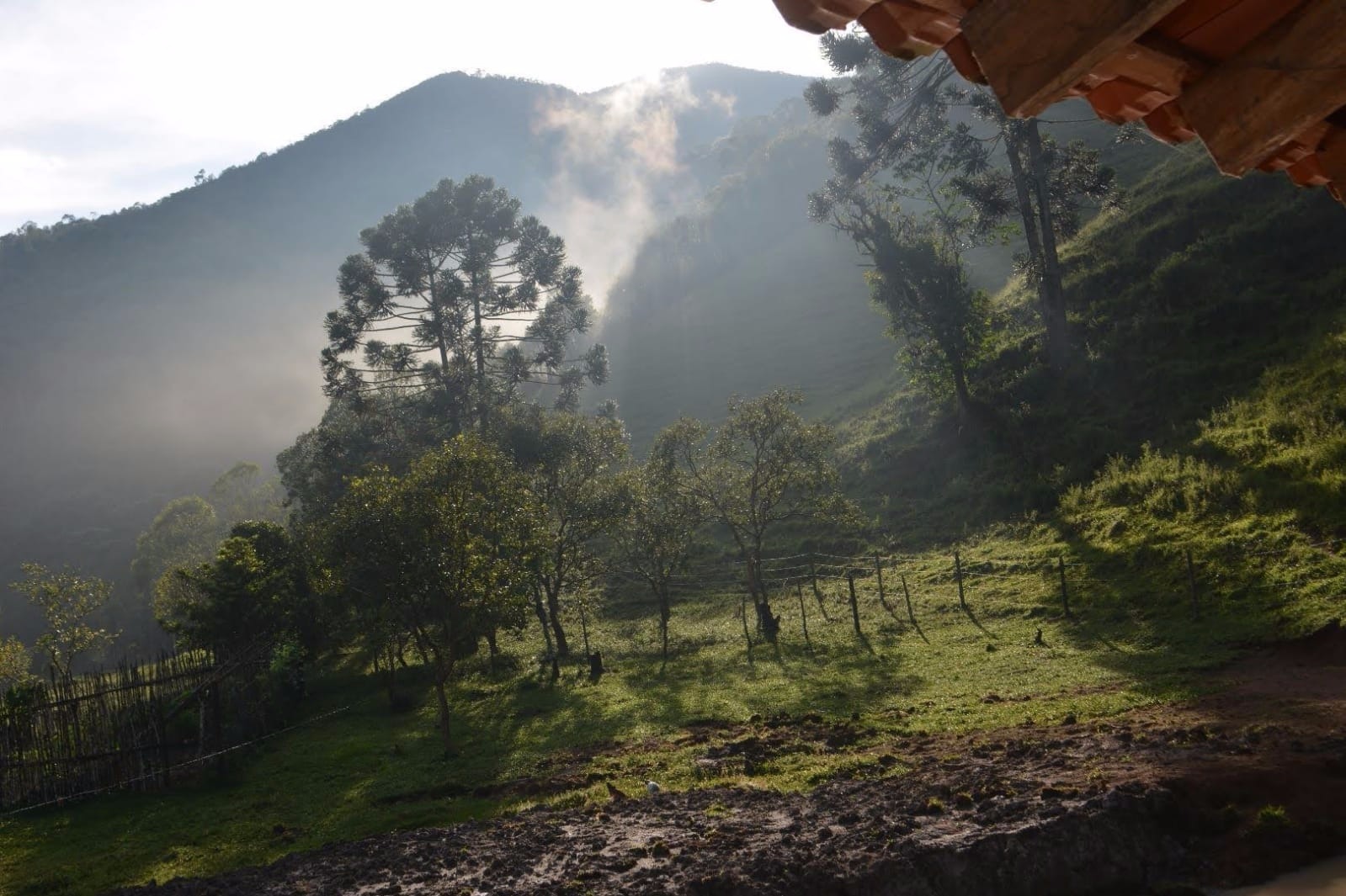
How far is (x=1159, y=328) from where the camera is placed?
3231 centimetres

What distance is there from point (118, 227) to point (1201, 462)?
21282cm

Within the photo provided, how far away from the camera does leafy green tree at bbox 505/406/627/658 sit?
30141 mm

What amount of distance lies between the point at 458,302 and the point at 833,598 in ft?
74.5

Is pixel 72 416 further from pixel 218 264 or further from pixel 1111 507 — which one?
pixel 1111 507

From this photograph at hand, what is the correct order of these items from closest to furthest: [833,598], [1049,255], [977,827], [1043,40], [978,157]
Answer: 1. [1043,40]
2. [977,827]
3. [833,598]
4. [1049,255]
5. [978,157]

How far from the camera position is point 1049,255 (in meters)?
31.4

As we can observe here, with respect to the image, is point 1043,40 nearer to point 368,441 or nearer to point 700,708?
point 700,708

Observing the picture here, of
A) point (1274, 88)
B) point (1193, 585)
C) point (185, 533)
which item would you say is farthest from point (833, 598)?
point (185, 533)

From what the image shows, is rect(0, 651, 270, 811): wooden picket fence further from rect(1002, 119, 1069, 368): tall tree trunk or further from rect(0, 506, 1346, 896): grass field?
rect(1002, 119, 1069, 368): tall tree trunk

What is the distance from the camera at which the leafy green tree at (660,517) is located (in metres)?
29.5

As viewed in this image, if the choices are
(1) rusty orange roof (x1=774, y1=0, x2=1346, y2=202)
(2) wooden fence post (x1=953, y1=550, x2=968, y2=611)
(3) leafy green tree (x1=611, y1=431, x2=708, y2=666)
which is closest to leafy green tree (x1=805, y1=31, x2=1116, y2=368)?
(2) wooden fence post (x1=953, y1=550, x2=968, y2=611)

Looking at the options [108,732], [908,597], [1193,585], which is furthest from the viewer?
[908,597]

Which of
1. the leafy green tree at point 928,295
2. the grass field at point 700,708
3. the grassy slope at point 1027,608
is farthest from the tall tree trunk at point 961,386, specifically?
the grass field at point 700,708

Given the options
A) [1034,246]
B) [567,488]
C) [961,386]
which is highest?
[1034,246]
